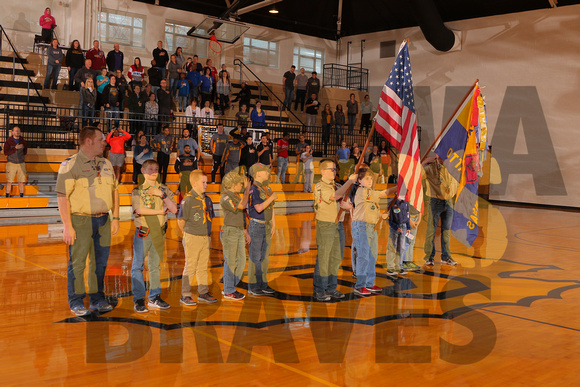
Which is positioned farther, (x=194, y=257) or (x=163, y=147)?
(x=163, y=147)

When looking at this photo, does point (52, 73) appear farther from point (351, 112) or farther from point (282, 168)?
point (351, 112)

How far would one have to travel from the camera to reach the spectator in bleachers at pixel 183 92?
20.1 metres

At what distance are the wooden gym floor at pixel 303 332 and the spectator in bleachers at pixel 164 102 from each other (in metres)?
10.4

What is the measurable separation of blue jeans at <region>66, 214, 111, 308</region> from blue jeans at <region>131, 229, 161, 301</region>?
0.32m

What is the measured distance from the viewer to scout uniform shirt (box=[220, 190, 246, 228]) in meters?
6.57

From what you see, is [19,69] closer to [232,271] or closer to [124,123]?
[124,123]

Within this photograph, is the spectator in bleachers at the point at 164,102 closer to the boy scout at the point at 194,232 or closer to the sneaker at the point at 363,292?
the boy scout at the point at 194,232

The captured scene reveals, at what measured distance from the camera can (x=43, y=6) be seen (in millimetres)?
22266

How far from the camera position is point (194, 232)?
20.7 ft

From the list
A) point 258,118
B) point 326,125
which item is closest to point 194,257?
point 258,118

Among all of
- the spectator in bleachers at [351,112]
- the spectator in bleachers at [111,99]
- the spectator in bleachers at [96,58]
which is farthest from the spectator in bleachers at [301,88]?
the spectator in bleachers at [111,99]

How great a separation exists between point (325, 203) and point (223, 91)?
1574 cm

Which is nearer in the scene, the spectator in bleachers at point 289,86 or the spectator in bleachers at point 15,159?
the spectator in bleachers at point 15,159

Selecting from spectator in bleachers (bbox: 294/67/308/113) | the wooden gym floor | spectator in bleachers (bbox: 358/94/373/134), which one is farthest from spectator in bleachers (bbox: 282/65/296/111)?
the wooden gym floor
